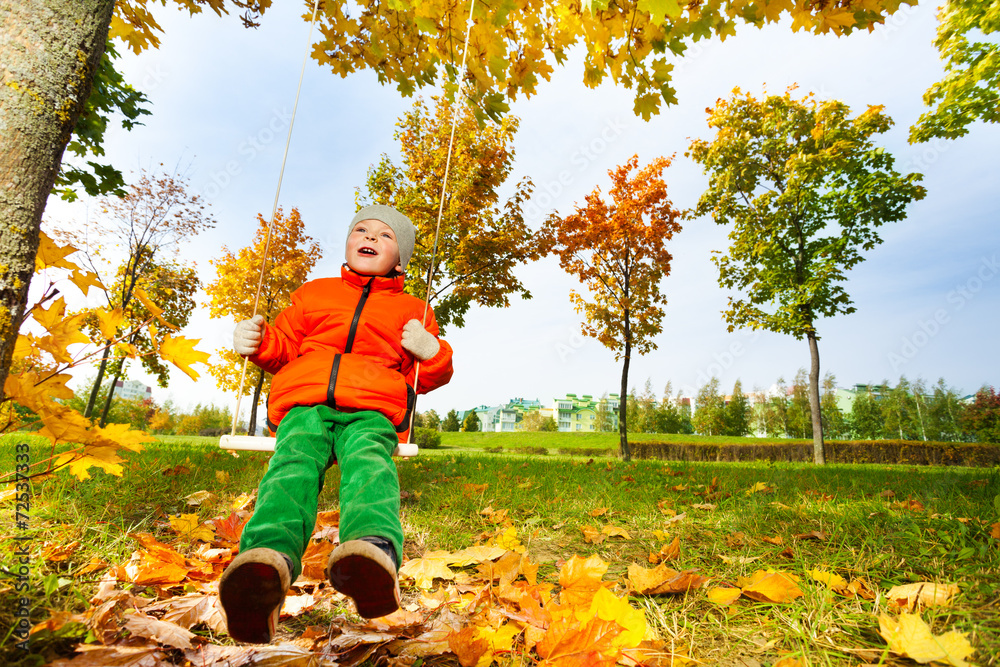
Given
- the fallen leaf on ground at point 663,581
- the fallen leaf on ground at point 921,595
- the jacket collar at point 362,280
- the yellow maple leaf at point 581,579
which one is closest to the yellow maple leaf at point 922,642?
the fallen leaf on ground at point 921,595

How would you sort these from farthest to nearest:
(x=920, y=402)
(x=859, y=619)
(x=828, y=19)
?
1. (x=920, y=402)
2. (x=828, y=19)
3. (x=859, y=619)

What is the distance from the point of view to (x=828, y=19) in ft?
8.79

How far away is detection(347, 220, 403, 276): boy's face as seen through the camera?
226 cm

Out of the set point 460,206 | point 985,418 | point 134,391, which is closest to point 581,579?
point 460,206

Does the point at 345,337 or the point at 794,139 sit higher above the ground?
the point at 794,139

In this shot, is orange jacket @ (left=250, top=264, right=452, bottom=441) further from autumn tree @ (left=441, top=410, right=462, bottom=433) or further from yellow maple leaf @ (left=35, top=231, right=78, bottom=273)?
autumn tree @ (left=441, top=410, right=462, bottom=433)

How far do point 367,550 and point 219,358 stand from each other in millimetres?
16369

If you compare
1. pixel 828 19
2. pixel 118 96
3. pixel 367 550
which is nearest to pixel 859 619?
pixel 367 550

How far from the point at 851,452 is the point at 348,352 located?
69.4 ft

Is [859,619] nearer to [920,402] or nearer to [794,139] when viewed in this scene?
[794,139]

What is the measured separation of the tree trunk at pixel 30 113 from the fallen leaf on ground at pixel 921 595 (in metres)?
2.96

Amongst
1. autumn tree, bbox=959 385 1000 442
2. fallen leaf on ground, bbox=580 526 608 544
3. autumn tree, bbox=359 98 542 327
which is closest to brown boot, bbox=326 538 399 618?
fallen leaf on ground, bbox=580 526 608 544

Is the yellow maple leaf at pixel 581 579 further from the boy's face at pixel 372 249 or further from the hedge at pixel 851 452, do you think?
the hedge at pixel 851 452

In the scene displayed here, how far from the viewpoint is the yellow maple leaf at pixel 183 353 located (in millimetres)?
1554
